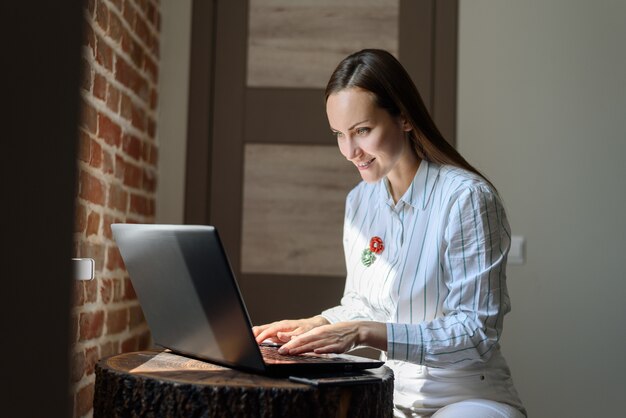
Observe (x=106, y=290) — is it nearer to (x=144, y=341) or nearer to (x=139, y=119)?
(x=144, y=341)

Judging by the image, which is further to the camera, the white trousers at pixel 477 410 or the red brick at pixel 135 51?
the red brick at pixel 135 51

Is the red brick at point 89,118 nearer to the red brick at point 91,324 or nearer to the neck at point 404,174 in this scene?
the red brick at point 91,324

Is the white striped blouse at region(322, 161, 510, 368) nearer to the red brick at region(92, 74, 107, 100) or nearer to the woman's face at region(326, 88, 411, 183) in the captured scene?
the woman's face at region(326, 88, 411, 183)

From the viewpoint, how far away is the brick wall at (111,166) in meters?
1.94

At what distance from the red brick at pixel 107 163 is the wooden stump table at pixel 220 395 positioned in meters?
0.92

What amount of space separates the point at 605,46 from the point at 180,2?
159 centimetres

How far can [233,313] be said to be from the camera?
1.18 meters

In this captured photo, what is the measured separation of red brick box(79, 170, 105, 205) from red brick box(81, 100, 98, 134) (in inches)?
4.8

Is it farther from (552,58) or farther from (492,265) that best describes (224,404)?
(552,58)

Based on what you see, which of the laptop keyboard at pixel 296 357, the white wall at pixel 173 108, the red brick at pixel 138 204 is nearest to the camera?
the laptop keyboard at pixel 296 357

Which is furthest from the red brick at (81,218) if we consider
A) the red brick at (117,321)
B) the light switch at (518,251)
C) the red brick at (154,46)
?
the light switch at (518,251)

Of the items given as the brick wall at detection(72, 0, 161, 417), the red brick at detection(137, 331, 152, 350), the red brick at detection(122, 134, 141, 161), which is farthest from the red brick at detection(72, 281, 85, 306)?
the red brick at detection(137, 331, 152, 350)

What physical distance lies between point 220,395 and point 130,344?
1374 mm

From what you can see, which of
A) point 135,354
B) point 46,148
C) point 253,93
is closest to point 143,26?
point 253,93
